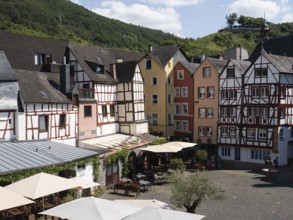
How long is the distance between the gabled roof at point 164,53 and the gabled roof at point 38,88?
52.4ft

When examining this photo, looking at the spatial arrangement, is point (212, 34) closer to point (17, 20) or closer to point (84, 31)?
point (84, 31)

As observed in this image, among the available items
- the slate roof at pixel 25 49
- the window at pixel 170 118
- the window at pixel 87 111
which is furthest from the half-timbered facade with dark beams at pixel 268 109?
the slate roof at pixel 25 49

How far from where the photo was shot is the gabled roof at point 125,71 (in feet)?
126

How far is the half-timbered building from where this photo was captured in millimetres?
41938

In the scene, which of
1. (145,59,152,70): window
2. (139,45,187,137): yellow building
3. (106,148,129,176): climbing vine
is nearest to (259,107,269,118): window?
(139,45,187,137): yellow building

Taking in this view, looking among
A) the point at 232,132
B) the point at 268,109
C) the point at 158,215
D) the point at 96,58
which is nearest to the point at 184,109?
the point at 232,132

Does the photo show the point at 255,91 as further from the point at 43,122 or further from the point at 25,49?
the point at 25,49

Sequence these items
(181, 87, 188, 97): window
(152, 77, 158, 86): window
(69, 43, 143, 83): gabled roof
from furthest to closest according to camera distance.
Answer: (152, 77, 158, 86): window → (181, 87, 188, 97): window → (69, 43, 143, 83): gabled roof

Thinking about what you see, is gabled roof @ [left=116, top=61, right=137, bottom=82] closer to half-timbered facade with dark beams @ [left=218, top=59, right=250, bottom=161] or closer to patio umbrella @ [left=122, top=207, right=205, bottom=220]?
half-timbered facade with dark beams @ [left=218, top=59, right=250, bottom=161]

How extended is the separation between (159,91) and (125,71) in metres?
7.13

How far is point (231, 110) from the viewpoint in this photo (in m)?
40.5

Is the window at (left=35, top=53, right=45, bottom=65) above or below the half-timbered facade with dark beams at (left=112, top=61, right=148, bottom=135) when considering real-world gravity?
above

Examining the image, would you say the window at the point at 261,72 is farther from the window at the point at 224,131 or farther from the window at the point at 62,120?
the window at the point at 62,120

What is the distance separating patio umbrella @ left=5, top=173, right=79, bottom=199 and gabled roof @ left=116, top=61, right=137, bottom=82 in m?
21.9
